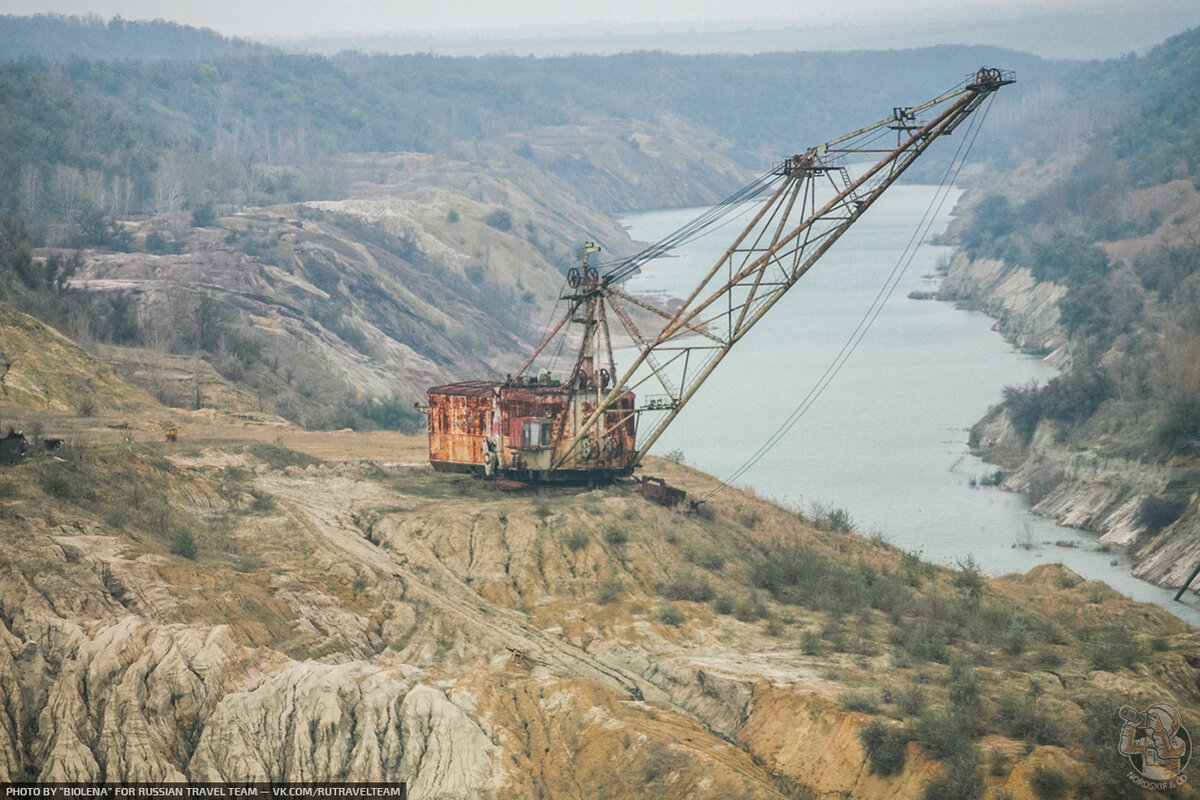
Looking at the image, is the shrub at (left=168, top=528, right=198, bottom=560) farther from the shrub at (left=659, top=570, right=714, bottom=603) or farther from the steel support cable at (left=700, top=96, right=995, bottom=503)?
the steel support cable at (left=700, top=96, right=995, bottom=503)

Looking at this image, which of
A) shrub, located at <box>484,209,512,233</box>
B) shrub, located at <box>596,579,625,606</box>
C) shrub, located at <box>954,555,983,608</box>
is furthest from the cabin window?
shrub, located at <box>484,209,512,233</box>

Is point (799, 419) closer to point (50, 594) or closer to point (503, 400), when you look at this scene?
point (503, 400)

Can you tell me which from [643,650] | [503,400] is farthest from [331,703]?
[503,400]

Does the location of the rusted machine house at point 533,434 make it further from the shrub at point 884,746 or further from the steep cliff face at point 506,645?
the shrub at point 884,746

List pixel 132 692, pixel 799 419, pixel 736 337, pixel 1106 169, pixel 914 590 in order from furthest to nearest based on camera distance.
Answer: pixel 1106 169, pixel 799 419, pixel 736 337, pixel 914 590, pixel 132 692

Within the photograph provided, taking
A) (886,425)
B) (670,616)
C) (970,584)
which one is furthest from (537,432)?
(886,425)
